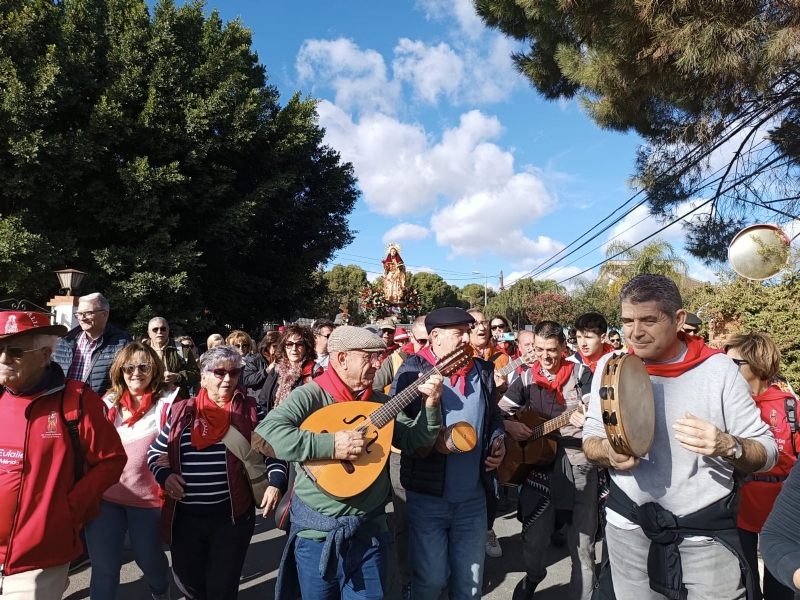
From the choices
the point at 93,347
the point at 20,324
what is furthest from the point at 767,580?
the point at 93,347

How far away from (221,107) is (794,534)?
1515 centimetres

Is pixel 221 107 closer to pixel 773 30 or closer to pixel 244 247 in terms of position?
pixel 244 247

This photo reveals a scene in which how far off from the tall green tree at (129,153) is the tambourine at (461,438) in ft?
40.8

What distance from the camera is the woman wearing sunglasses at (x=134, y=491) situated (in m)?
3.17

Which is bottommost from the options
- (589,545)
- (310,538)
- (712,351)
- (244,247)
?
(589,545)

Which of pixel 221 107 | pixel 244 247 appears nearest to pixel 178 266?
pixel 244 247

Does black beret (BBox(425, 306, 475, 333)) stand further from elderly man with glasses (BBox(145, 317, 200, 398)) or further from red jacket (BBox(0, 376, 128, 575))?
elderly man with glasses (BBox(145, 317, 200, 398))

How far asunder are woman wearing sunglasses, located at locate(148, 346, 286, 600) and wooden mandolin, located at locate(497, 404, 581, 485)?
183 cm

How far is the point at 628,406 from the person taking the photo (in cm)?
205

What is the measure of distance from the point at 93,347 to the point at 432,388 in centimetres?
354

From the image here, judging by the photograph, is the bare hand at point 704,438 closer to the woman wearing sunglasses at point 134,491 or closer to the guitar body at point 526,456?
the guitar body at point 526,456

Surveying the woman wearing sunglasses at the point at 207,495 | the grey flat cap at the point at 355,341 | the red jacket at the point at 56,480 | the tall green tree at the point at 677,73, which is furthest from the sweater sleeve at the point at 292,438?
the tall green tree at the point at 677,73

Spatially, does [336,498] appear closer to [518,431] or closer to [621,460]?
[621,460]

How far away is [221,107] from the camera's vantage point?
1394 centimetres
